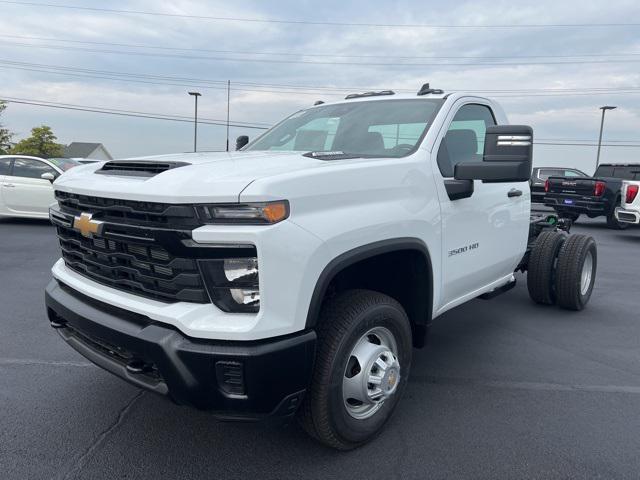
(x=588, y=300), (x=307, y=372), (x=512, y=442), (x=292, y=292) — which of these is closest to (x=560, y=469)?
(x=512, y=442)

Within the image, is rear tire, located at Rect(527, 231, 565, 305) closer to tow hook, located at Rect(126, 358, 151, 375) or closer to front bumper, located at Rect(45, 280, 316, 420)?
front bumper, located at Rect(45, 280, 316, 420)

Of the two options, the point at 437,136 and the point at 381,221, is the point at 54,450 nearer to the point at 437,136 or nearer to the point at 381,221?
the point at 381,221

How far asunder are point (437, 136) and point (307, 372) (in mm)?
1810

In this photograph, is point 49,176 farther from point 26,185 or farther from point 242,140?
point 242,140

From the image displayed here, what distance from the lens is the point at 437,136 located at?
331 centimetres

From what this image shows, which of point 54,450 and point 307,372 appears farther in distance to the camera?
point 54,450

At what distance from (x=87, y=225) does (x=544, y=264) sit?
4.47 meters

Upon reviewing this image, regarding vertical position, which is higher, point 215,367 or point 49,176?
point 49,176

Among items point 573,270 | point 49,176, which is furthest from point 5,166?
point 573,270

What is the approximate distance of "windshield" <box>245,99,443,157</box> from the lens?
3.40 m

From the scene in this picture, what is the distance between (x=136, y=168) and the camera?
8.64 feet

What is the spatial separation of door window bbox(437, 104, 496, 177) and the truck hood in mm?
1084

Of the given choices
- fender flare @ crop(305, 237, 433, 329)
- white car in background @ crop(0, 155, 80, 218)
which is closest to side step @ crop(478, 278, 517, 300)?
fender flare @ crop(305, 237, 433, 329)

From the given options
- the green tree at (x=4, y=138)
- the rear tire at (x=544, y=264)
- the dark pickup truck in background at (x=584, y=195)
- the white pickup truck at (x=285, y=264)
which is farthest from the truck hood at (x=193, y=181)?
the green tree at (x=4, y=138)
